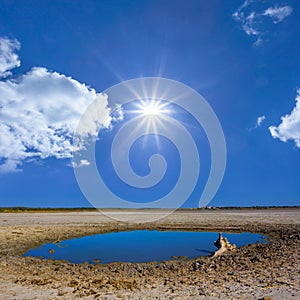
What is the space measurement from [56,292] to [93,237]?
55.6ft

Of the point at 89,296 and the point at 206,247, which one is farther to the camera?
the point at 206,247

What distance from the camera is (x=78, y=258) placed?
54.5 ft

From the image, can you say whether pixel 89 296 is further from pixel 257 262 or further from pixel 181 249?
pixel 181 249

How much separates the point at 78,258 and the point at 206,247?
8509 millimetres

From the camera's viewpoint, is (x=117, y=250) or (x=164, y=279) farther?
(x=117, y=250)

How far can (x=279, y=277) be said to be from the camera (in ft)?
33.7

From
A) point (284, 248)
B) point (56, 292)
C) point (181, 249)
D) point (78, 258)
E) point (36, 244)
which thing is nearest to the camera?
point (56, 292)

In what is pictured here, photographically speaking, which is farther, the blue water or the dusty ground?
the blue water

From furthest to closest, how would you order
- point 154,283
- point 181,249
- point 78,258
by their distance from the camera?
point 181,249 < point 78,258 < point 154,283

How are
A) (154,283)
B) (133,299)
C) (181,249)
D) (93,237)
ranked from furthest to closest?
(93,237), (181,249), (154,283), (133,299)

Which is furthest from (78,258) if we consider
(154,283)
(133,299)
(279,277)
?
(279,277)

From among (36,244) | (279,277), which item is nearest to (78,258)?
(36,244)

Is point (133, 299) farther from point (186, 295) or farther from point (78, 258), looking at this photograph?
point (78, 258)

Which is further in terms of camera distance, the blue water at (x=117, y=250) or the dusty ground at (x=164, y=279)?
the blue water at (x=117, y=250)
